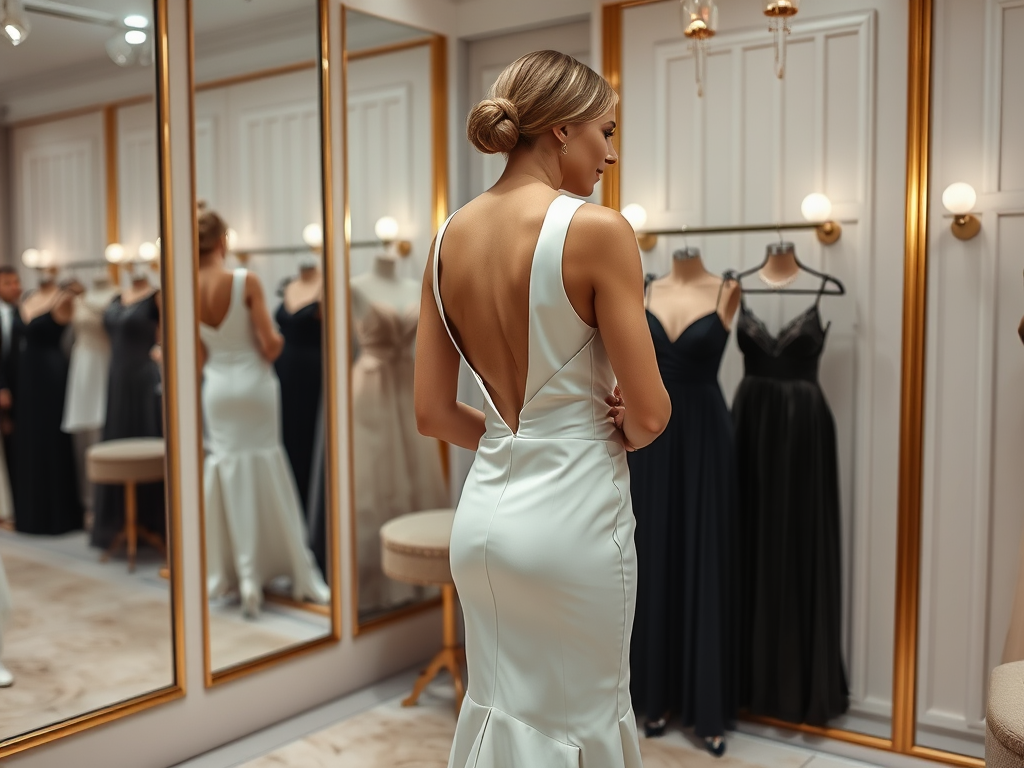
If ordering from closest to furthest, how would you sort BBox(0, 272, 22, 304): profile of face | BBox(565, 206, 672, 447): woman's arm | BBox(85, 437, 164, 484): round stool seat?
BBox(565, 206, 672, 447): woman's arm
BBox(0, 272, 22, 304): profile of face
BBox(85, 437, 164, 484): round stool seat

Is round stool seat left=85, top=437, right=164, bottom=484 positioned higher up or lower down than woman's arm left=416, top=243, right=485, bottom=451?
lower down

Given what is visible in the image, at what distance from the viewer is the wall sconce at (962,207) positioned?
2.68m

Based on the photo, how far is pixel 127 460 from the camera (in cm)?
278

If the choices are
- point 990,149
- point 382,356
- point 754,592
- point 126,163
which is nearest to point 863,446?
point 754,592

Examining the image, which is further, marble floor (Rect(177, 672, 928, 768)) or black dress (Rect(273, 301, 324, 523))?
black dress (Rect(273, 301, 324, 523))

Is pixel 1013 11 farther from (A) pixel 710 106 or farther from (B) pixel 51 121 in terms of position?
(B) pixel 51 121

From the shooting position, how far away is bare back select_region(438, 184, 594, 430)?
1637 mm

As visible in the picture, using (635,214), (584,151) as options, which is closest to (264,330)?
(635,214)

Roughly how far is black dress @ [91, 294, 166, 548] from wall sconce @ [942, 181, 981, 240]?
2163 millimetres

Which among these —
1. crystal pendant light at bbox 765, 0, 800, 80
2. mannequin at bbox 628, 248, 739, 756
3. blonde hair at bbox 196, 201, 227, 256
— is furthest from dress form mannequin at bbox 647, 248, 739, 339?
blonde hair at bbox 196, 201, 227, 256

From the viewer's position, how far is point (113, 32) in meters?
2.61

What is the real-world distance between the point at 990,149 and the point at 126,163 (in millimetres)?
2307

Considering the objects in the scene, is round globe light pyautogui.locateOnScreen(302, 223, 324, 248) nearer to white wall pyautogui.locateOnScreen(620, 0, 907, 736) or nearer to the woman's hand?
white wall pyautogui.locateOnScreen(620, 0, 907, 736)

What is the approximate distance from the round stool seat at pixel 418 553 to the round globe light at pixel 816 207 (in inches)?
55.4
